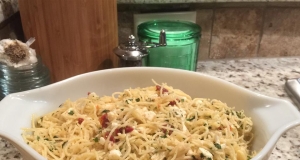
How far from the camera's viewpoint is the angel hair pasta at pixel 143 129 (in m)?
0.58

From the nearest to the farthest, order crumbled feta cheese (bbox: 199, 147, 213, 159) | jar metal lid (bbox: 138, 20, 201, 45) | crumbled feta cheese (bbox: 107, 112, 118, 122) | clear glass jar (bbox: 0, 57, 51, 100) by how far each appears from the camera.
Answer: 1. crumbled feta cheese (bbox: 199, 147, 213, 159)
2. crumbled feta cheese (bbox: 107, 112, 118, 122)
3. clear glass jar (bbox: 0, 57, 51, 100)
4. jar metal lid (bbox: 138, 20, 201, 45)

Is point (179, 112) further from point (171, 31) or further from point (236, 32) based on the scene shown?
point (236, 32)

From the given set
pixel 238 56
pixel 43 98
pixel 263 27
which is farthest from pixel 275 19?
pixel 43 98

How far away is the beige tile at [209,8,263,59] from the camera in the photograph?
1104mm

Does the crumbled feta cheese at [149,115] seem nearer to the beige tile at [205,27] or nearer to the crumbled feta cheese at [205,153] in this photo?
the crumbled feta cheese at [205,153]

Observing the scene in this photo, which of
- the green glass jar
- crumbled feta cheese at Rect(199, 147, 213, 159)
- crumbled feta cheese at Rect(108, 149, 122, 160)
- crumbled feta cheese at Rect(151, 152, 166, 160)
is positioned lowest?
crumbled feta cheese at Rect(151, 152, 166, 160)

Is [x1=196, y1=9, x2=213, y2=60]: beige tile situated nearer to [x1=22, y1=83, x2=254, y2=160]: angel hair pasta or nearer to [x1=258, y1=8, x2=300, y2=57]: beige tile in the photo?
[x1=258, y1=8, x2=300, y2=57]: beige tile

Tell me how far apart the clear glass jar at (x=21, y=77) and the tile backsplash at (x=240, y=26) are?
35 centimetres

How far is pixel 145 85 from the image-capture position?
2.66 feet

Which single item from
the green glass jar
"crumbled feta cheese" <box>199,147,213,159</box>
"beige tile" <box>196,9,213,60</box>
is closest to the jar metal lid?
the green glass jar

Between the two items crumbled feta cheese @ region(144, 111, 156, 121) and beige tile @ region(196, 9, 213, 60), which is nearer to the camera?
crumbled feta cheese @ region(144, 111, 156, 121)

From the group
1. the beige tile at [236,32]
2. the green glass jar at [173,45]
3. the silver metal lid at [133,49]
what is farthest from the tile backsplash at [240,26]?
the silver metal lid at [133,49]

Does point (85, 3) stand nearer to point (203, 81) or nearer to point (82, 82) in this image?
point (82, 82)

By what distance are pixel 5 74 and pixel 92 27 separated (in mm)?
243
